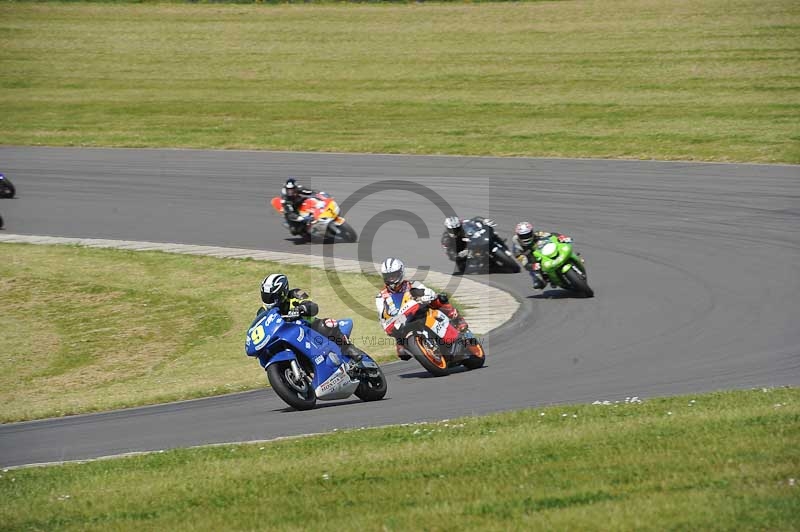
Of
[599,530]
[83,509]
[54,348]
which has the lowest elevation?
[54,348]

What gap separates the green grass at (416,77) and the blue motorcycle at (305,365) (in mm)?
22747

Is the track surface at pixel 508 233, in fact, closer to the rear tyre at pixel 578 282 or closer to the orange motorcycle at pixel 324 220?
the rear tyre at pixel 578 282

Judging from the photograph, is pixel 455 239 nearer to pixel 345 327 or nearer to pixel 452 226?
pixel 452 226

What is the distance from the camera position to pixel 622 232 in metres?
25.0

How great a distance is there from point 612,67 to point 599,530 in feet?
149

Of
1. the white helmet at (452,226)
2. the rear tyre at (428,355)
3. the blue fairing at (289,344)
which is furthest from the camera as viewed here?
the white helmet at (452,226)

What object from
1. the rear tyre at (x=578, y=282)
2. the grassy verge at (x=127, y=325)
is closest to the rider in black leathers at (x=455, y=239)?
the grassy verge at (x=127, y=325)

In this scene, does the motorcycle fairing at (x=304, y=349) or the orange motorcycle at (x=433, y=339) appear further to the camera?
the orange motorcycle at (x=433, y=339)

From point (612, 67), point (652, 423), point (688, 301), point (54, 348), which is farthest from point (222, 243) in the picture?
point (612, 67)

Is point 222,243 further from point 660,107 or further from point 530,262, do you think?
point 660,107

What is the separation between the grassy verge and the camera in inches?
627

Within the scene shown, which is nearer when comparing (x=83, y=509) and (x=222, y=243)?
(x=83, y=509)

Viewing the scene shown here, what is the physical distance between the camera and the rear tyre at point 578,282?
19.0 meters

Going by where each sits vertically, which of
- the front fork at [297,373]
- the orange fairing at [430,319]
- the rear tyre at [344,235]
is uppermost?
the orange fairing at [430,319]
